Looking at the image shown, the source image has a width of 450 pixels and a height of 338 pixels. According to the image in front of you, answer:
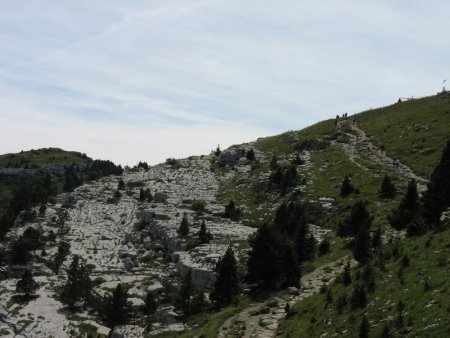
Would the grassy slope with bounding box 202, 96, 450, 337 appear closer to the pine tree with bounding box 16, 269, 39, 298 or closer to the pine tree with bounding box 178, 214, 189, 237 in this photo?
the pine tree with bounding box 178, 214, 189, 237

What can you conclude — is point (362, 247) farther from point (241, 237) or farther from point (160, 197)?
point (160, 197)

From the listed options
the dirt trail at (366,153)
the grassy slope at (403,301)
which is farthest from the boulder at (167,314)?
the dirt trail at (366,153)

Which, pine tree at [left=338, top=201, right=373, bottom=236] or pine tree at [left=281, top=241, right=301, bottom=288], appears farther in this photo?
pine tree at [left=338, top=201, right=373, bottom=236]

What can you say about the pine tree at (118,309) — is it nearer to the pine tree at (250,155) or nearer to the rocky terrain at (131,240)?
the rocky terrain at (131,240)

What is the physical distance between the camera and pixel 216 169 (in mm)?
116312

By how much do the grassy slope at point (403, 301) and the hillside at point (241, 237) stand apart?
0.10m

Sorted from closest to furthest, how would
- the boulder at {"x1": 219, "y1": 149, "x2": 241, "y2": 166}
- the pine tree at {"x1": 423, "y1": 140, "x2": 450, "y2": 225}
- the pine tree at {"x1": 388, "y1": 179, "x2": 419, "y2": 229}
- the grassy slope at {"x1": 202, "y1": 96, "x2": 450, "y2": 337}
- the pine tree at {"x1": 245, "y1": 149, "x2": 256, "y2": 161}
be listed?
1. the pine tree at {"x1": 423, "y1": 140, "x2": 450, "y2": 225}
2. the pine tree at {"x1": 388, "y1": 179, "x2": 419, "y2": 229}
3. the grassy slope at {"x1": 202, "y1": 96, "x2": 450, "y2": 337}
4. the pine tree at {"x1": 245, "y1": 149, "x2": 256, "y2": 161}
5. the boulder at {"x1": 219, "y1": 149, "x2": 241, "y2": 166}

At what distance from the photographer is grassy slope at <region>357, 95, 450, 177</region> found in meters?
83.7

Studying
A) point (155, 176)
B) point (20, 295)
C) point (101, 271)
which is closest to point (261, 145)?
point (155, 176)

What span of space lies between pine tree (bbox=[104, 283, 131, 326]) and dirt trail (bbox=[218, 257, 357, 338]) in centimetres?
1974

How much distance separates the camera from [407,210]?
49531mm

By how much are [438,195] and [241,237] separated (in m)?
33.7

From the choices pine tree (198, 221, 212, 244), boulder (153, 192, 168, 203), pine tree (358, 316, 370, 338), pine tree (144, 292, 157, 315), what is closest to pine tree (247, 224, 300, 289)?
pine tree (144, 292, 157, 315)

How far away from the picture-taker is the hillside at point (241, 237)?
106 feet
